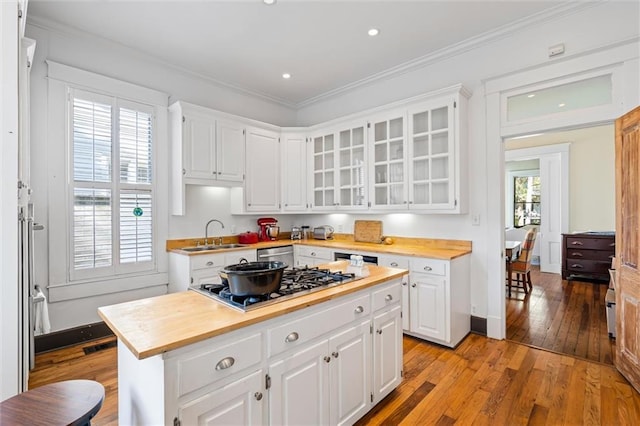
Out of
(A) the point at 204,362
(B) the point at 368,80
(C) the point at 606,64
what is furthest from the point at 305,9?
(A) the point at 204,362

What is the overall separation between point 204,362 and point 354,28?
10.6 ft

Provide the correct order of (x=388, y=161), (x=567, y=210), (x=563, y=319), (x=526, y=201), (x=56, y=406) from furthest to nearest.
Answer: (x=526, y=201), (x=567, y=210), (x=388, y=161), (x=563, y=319), (x=56, y=406)

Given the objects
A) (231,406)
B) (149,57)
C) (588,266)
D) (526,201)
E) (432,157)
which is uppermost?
(149,57)

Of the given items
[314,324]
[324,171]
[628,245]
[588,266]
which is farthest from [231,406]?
[588,266]

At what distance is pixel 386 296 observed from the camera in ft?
7.22

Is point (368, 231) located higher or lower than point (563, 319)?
higher

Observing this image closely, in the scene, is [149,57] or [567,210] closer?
[149,57]

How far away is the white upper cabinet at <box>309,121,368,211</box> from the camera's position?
4.27 meters

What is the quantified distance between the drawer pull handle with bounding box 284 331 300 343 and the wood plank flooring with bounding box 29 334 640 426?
0.92 meters

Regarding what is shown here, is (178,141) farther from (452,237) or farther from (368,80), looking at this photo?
(452,237)

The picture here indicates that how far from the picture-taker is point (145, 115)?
12.1 feet

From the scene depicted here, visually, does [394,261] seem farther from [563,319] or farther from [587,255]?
[587,255]

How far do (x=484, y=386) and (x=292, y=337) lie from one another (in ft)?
5.94

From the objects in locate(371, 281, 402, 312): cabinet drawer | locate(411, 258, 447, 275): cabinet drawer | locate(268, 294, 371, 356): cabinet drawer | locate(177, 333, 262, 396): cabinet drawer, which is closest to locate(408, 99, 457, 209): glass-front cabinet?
locate(411, 258, 447, 275): cabinet drawer
